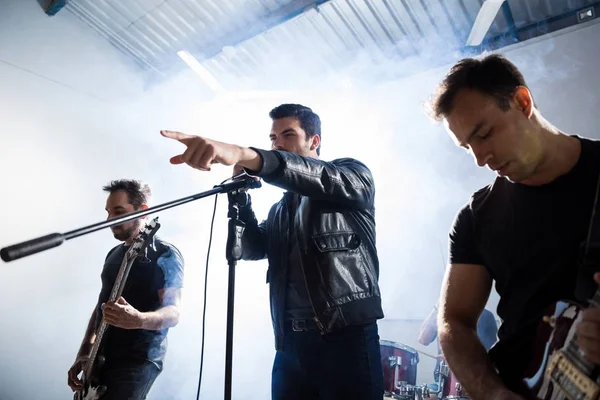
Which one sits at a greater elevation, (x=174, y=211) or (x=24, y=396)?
(x=174, y=211)

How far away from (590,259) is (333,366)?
3.31 feet

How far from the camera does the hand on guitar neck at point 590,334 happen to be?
0.87m

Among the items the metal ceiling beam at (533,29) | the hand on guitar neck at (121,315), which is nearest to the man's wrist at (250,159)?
the hand on guitar neck at (121,315)

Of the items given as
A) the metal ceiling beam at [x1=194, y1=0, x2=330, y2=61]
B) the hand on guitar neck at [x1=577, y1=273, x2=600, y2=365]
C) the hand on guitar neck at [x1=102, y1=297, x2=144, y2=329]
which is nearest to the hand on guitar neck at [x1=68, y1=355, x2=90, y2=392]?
the hand on guitar neck at [x1=102, y1=297, x2=144, y2=329]

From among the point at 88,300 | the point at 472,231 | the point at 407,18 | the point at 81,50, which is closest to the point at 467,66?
the point at 472,231

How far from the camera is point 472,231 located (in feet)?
4.98

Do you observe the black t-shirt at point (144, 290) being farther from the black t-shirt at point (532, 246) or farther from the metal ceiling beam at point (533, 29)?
the metal ceiling beam at point (533, 29)

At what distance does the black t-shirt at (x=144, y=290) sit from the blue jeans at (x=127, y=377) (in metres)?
0.04

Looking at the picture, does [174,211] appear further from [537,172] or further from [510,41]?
[537,172]

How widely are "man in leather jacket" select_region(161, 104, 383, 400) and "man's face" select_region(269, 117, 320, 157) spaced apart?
0.34 metres

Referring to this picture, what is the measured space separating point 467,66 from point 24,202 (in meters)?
4.27

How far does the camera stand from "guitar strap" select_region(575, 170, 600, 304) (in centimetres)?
107

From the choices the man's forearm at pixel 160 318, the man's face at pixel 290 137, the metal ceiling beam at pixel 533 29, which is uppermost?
the metal ceiling beam at pixel 533 29

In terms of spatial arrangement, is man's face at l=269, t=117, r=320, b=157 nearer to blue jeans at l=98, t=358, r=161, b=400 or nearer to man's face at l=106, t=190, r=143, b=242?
man's face at l=106, t=190, r=143, b=242
